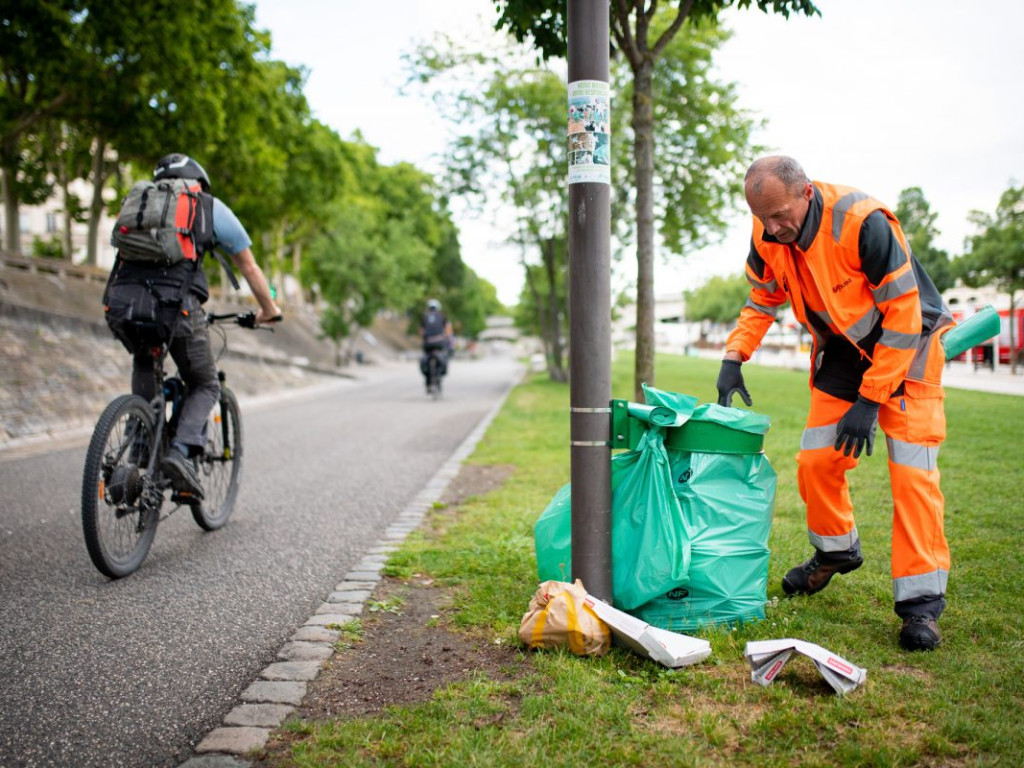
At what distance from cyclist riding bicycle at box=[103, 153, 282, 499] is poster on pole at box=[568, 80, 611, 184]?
6.12ft

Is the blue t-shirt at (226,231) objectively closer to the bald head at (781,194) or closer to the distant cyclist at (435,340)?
the bald head at (781,194)

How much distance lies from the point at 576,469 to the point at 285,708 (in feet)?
4.39

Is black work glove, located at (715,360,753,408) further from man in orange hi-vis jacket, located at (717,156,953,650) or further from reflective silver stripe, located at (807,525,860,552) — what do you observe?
reflective silver stripe, located at (807,525,860,552)

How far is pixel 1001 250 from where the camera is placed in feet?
83.2

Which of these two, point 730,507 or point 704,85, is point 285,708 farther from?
point 704,85

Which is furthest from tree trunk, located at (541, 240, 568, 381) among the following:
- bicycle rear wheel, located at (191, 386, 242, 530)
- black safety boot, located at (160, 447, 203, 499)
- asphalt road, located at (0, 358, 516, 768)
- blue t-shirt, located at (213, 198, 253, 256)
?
black safety boot, located at (160, 447, 203, 499)

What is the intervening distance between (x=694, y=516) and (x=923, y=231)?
3890 centimetres

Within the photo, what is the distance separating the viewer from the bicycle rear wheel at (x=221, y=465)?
17.1 ft

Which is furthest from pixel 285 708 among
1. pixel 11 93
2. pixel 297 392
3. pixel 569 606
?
pixel 11 93

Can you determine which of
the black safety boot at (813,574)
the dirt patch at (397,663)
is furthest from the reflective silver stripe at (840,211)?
the dirt patch at (397,663)

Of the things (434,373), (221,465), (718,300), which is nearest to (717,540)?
(221,465)

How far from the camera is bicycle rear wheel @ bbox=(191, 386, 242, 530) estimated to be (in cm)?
521

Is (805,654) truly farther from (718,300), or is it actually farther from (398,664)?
(718,300)

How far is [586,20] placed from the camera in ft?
10.6
